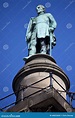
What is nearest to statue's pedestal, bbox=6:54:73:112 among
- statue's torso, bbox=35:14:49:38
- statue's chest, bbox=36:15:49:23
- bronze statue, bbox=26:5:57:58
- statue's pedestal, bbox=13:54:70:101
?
statue's pedestal, bbox=13:54:70:101

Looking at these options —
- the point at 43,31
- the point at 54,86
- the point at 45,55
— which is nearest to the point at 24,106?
the point at 54,86

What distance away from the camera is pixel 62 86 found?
84.0ft

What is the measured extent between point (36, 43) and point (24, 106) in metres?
6.68

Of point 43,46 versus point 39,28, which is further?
point 39,28

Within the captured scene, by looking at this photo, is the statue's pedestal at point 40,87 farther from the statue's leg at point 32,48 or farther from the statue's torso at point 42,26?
the statue's torso at point 42,26

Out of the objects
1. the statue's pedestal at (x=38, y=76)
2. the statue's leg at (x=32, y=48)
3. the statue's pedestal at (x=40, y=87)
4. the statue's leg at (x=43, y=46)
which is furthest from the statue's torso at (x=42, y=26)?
the statue's pedestal at (x=38, y=76)

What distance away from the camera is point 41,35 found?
28.9 m

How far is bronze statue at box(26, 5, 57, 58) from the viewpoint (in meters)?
28.6

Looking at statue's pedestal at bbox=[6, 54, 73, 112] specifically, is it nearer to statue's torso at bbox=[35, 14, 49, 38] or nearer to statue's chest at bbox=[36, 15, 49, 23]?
statue's torso at bbox=[35, 14, 49, 38]

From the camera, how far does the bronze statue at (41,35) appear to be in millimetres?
28645

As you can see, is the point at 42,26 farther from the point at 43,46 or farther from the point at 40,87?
the point at 40,87

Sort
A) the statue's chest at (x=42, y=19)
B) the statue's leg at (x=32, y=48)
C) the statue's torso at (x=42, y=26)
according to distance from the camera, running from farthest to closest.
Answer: the statue's chest at (x=42, y=19) → the statue's torso at (x=42, y=26) → the statue's leg at (x=32, y=48)

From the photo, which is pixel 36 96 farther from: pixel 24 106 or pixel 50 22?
pixel 50 22

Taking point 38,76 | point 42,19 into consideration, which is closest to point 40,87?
point 38,76
